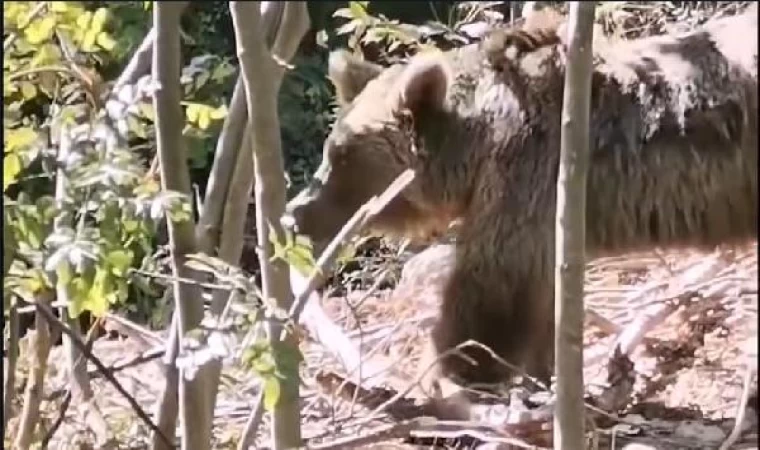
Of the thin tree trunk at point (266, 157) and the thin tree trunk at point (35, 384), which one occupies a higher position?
the thin tree trunk at point (266, 157)

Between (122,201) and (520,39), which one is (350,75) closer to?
(520,39)

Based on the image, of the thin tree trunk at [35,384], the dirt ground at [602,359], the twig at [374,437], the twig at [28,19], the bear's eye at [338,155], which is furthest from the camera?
the bear's eye at [338,155]

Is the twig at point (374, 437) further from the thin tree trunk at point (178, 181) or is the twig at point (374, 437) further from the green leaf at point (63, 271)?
the green leaf at point (63, 271)

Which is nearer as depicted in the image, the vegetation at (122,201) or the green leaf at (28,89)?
the vegetation at (122,201)

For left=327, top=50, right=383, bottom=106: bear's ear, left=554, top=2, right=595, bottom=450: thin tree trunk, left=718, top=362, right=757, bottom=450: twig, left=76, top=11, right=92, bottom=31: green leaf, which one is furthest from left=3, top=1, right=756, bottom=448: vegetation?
left=327, top=50, right=383, bottom=106: bear's ear

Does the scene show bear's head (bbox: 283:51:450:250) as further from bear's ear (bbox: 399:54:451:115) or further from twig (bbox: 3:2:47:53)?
twig (bbox: 3:2:47:53)

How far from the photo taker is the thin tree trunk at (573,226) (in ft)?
6.04

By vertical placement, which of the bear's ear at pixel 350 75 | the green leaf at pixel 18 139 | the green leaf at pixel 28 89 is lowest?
the green leaf at pixel 18 139

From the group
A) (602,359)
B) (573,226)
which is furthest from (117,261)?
(602,359)

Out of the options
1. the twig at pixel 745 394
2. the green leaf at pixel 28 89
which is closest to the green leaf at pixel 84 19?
the green leaf at pixel 28 89

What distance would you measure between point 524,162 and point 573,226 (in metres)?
1.63

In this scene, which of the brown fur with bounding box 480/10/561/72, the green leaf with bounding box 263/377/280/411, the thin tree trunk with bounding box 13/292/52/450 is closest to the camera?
the green leaf with bounding box 263/377/280/411

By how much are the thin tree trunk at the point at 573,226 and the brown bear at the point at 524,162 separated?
4.45ft

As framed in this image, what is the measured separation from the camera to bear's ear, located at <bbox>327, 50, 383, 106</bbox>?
3675 mm
